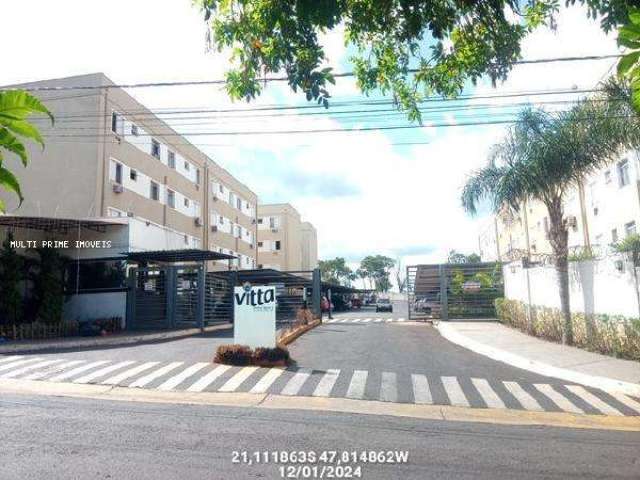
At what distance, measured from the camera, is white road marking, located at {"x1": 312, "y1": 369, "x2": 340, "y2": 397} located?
10.1 m

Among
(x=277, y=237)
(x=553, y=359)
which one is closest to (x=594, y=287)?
(x=553, y=359)

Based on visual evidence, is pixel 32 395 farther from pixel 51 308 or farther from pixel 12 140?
pixel 51 308

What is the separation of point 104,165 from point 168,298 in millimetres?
7987

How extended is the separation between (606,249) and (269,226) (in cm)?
4770

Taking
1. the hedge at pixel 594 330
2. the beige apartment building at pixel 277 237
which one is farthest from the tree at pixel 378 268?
the hedge at pixel 594 330

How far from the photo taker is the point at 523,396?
9.95 m

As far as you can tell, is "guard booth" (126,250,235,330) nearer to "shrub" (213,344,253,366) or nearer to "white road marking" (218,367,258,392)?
"shrub" (213,344,253,366)

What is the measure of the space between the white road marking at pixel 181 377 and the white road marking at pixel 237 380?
1.02m

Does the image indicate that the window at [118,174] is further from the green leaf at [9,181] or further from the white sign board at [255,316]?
the green leaf at [9,181]

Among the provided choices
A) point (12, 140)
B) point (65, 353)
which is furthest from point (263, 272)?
point (12, 140)

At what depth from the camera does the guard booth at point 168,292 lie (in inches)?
896

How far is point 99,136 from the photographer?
85.3 ft

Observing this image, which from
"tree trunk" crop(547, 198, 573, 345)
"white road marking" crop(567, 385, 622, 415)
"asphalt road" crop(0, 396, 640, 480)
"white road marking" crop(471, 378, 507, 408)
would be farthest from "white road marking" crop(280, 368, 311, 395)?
"tree trunk" crop(547, 198, 573, 345)

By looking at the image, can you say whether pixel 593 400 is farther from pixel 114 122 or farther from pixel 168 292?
pixel 114 122
